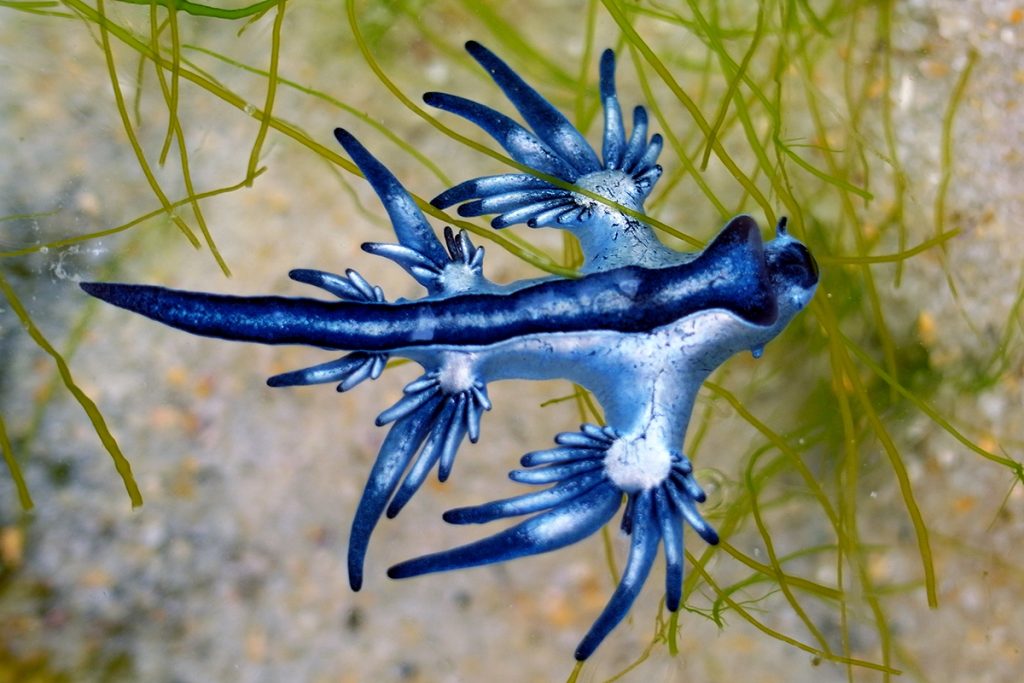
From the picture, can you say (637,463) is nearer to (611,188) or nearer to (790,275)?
(790,275)

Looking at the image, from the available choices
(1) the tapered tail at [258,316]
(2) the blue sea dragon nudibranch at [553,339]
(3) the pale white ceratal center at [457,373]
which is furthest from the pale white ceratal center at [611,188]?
(1) the tapered tail at [258,316]

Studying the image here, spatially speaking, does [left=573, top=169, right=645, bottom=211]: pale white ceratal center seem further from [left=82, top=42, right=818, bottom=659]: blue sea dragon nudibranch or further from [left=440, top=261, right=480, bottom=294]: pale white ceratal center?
[left=440, top=261, right=480, bottom=294]: pale white ceratal center

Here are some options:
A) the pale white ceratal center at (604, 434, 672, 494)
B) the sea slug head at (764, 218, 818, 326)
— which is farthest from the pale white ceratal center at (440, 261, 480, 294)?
the sea slug head at (764, 218, 818, 326)

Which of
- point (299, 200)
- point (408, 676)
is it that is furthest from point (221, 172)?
point (408, 676)

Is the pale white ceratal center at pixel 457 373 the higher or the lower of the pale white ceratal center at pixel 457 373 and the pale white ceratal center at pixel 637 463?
the higher

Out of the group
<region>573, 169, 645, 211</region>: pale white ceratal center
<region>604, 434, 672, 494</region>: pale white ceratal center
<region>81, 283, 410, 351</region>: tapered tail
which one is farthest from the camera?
<region>573, 169, 645, 211</region>: pale white ceratal center

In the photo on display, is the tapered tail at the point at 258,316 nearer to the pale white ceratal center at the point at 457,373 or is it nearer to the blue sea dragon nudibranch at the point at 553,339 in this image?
the blue sea dragon nudibranch at the point at 553,339

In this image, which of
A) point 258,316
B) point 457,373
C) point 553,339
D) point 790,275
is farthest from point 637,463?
point 258,316

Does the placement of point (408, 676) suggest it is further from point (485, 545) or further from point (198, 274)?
point (198, 274)

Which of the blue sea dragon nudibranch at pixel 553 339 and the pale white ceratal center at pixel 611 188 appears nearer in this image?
the blue sea dragon nudibranch at pixel 553 339
